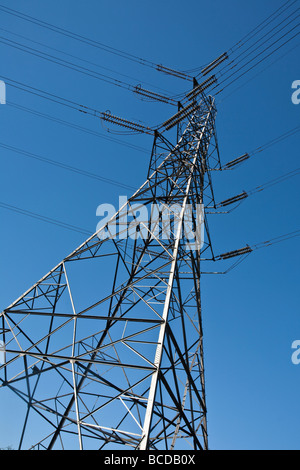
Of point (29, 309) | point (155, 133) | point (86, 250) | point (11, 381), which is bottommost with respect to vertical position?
point (11, 381)

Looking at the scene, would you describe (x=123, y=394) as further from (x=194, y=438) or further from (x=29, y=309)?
(x=29, y=309)

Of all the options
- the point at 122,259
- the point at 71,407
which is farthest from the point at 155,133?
the point at 71,407

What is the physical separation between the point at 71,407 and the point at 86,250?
13.6ft

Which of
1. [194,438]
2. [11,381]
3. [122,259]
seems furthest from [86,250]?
[194,438]

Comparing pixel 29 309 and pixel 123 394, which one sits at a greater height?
pixel 29 309

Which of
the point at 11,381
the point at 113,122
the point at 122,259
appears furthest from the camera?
the point at 113,122

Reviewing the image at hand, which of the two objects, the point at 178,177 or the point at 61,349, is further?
the point at 178,177

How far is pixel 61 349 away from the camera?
842cm
